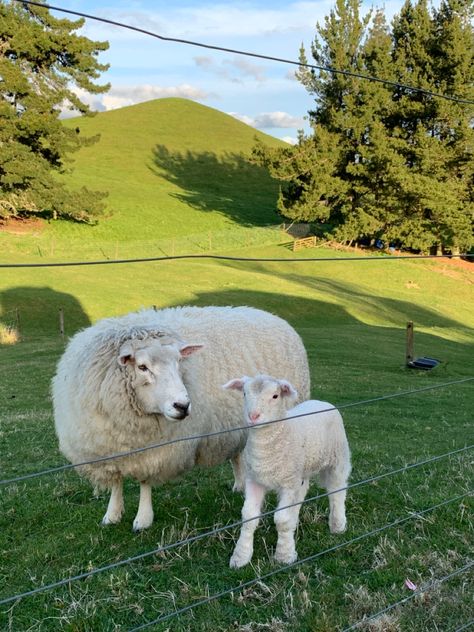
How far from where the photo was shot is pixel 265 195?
66125 mm

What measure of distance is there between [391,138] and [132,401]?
42528 millimetres

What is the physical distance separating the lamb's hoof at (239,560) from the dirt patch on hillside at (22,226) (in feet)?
140

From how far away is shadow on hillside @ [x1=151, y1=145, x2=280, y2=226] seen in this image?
5903 centimetres

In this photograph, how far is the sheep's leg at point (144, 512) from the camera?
4622 mm

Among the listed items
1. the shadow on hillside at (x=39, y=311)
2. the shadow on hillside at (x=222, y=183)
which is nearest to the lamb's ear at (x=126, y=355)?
the shadow on hillside at (x=39, y=311)

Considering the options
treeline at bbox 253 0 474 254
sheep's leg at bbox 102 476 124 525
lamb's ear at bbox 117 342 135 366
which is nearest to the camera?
lamb's ear at bbox 117 342 135 366

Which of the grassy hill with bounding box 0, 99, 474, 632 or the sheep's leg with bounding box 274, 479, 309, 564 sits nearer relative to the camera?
the grassy hill with bounding box 0, 99, 474, 632

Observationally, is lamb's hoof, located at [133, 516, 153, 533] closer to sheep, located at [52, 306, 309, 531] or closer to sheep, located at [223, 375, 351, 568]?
sheep, located at [52, 306, 309, 531]

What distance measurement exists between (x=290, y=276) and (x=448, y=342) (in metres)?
14.6

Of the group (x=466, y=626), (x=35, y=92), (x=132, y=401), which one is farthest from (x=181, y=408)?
(x=35, y=92)

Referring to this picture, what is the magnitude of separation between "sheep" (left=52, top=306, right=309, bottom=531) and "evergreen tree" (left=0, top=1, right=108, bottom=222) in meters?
37.1

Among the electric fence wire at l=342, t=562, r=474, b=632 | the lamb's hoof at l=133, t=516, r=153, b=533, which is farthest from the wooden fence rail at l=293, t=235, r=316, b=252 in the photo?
the electric fence wire at l=342, t=562, r=474, b=632

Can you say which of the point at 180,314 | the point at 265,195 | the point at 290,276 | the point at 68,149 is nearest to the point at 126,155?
the point at 265,195

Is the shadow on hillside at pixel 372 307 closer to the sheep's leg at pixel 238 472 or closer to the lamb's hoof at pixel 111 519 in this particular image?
the sheep's leg at pixel 238 472
